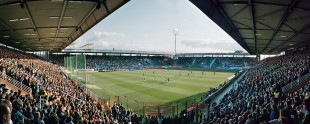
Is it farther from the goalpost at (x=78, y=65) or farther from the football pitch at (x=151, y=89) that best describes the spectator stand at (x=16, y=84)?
the football pitch at (x=151, y=89)

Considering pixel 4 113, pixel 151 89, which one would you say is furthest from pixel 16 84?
pixel 151 89

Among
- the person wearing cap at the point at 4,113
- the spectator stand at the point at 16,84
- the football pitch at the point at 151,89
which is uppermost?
the person wearing cap at the point at 4,113

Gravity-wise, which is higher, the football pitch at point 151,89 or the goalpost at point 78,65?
the goalpost at point 78,65

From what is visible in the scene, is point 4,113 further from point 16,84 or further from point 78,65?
point 78,65

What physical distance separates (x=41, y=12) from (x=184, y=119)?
10.6m

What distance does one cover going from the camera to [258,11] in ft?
22.7

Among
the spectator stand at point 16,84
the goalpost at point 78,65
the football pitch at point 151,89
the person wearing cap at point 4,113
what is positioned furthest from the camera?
the goalpost at point 78,65

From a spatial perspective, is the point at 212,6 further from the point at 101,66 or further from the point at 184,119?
the point at 101,66

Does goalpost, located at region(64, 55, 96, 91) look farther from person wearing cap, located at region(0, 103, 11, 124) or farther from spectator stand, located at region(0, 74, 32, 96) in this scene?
person wearing cap, located at region(0, 103, 11, 124)

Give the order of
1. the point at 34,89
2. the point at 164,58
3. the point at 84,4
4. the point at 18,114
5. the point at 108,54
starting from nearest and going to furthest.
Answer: the point at 18,114 → the point at 84,4 → the point at 34,89 → the point at 108,54 → the point at 164,58

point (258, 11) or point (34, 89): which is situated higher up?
point (258, 11)

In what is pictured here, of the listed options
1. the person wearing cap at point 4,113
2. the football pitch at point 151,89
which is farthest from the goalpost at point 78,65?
the person wearing cap at point 4,113

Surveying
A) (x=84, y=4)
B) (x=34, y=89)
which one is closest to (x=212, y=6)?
(x=84, y=4)

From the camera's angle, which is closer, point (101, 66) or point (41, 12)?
point (41, 12)
